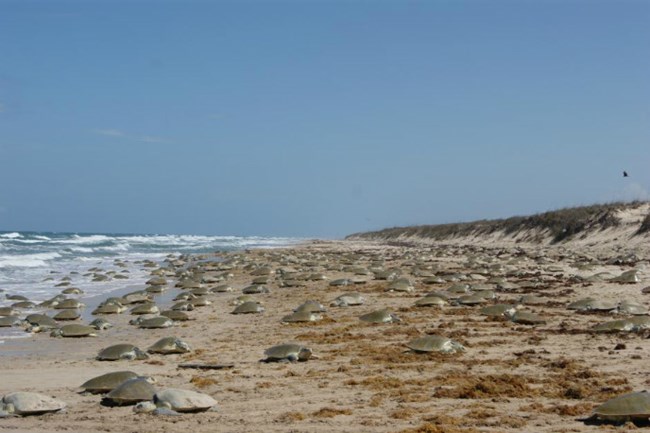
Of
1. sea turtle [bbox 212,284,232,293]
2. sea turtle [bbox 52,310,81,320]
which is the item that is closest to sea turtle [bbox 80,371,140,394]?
sea turtle [bbox 52,310,81,320]

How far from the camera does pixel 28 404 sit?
7160mm

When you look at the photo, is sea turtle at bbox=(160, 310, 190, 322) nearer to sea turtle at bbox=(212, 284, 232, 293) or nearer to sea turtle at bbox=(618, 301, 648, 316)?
sea turtle at bbox=(212, 284, 232, 293)

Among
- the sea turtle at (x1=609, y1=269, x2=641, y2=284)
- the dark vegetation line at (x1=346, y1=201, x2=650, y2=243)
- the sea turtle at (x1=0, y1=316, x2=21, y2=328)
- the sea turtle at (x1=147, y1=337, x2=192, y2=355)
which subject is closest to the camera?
the sea turtle at (x1=147, y1=337, x2=192, y2=355)

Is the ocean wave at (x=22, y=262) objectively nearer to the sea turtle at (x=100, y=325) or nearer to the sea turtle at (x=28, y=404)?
the sea turtle at (x=100, y=325)

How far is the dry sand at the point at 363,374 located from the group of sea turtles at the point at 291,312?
7.3 inches

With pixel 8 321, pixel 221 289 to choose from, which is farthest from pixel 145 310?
pixel 221 289

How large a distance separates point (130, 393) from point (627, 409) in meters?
5.40

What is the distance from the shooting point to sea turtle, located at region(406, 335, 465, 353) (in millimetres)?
10234

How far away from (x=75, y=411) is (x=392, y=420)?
363cm

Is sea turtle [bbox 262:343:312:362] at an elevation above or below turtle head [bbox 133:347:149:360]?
above

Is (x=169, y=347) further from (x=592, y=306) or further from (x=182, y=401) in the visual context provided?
(x=592, y=306)

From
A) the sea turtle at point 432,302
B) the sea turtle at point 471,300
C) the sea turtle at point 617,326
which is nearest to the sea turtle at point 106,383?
the sea turtle at point 617,326

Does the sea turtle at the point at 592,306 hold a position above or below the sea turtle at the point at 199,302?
above

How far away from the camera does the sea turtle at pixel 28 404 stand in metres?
7.11
